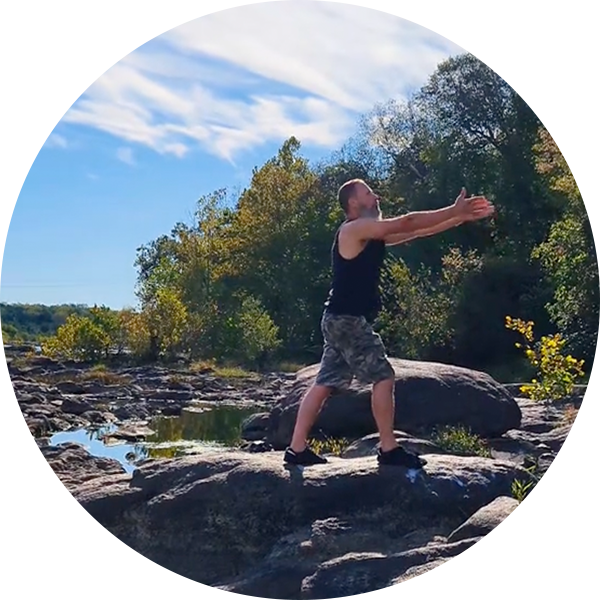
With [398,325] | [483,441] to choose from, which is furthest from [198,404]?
[483,441]

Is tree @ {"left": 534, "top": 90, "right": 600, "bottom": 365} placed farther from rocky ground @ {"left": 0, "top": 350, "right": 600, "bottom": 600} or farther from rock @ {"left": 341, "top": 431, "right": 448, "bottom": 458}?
rocky ground @ {"left": 0, "top": 350, "right": 600, "bottom": 600}

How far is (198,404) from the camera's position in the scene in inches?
1188

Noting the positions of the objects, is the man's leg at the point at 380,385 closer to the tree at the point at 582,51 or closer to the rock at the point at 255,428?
the rock at the point at 255,428

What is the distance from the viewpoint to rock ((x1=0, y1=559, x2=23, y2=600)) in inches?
295

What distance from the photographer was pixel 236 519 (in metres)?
7.24

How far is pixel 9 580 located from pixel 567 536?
396cm

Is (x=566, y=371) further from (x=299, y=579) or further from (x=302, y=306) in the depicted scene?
(x=302, y=306)

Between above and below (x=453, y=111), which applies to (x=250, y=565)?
below

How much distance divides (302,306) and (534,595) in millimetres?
49408

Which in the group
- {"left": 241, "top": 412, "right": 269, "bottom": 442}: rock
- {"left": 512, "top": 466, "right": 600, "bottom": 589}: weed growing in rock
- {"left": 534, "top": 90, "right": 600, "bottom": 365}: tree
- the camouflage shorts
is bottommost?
{"left": 241, "top": 412, "right": 269, "bottom": 442}: rock

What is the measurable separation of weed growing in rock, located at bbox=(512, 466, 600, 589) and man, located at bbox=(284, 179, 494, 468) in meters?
1.44

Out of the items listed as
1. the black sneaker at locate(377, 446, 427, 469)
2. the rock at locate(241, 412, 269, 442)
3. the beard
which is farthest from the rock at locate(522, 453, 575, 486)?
the rock at locate(241, 412, 269, 442)

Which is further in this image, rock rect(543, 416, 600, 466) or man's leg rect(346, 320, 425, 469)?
rock rect(543, 416, 600, 466)

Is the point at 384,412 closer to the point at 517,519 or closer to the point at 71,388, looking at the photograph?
the point at 517,519
